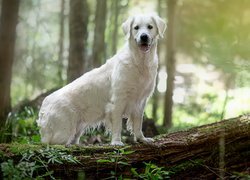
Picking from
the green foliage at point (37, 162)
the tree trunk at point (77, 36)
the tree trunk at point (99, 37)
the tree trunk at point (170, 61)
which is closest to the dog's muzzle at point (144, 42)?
the green foliage at point (37, 162)

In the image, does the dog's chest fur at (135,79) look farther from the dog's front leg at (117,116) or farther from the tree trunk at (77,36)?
the tree trunk at (77,36)

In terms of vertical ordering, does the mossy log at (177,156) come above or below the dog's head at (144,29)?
below

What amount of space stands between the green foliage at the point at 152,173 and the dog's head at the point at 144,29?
6.37ft

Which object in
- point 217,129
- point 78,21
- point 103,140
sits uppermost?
point 78,21

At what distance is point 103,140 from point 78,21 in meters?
3.92

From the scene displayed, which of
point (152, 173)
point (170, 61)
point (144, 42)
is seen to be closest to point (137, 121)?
point (144, 42)

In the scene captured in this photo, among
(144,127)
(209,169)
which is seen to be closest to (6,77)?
(144,127)

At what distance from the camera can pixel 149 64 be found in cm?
631

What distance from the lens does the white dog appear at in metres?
6.26

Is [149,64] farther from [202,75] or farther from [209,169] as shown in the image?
[202,75]

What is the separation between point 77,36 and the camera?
464 inches

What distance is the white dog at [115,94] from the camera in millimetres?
6262

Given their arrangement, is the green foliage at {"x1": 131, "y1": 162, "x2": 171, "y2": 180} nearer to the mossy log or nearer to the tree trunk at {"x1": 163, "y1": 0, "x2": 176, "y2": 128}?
the mossy log

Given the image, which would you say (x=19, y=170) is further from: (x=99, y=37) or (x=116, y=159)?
(x=99, y=37)
